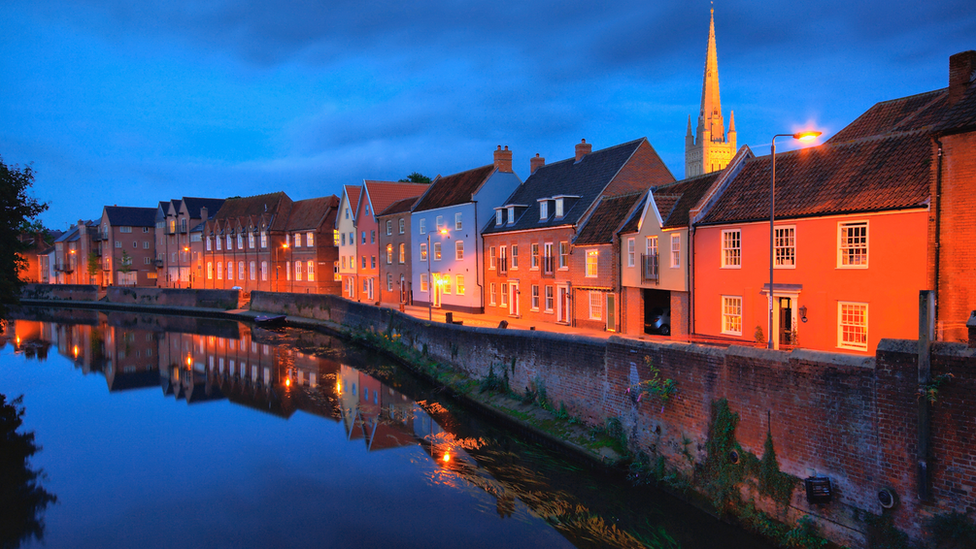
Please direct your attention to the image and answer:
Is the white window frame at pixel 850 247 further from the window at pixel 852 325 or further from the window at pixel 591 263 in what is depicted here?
the window at pixel 591 263

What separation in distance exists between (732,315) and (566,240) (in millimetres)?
11503

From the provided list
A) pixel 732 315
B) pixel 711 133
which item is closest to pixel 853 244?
pixel 732 315

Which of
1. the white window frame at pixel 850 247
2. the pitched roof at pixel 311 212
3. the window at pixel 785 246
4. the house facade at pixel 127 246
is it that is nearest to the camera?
the white window frame at pixel 850 247

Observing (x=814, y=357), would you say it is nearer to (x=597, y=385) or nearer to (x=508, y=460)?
(x=597, y=385)

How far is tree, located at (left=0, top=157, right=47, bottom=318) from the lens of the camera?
21323 millimetres

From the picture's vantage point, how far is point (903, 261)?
16484 millimetres

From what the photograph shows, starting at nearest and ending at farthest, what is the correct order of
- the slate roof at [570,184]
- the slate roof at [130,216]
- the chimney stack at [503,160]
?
the slate roof at [570,184], the chimney stack at [503,160], the slate roof at [130,216]

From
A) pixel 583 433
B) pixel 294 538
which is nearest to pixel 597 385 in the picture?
pixel 583 433

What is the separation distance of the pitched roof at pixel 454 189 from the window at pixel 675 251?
17.8 meters

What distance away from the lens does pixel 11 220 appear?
22469 millimetres

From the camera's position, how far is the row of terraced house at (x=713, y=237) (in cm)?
1605

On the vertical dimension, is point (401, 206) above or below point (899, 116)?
below

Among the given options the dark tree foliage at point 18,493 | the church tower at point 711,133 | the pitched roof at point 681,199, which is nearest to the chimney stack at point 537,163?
the pitched roof at point 681,199

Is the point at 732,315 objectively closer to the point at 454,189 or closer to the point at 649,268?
the point at 649,268
